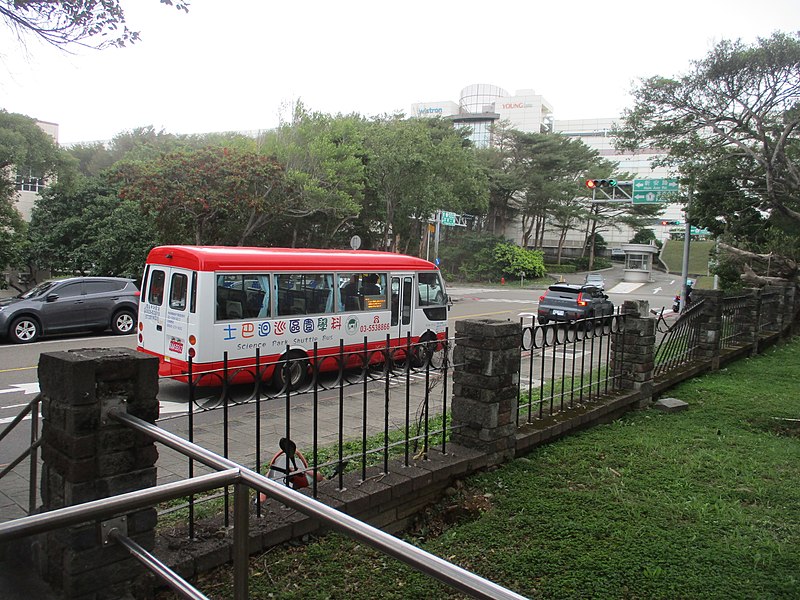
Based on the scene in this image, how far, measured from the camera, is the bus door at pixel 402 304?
12.4m

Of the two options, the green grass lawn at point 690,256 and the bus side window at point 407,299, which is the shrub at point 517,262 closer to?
the green grass lawn at point 690,256

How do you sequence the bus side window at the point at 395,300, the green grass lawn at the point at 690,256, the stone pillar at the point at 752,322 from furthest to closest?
the green grass lawn at the point at 690,256 → the stone pillar at the point at 752,322 → the bus side window at the point at 395,300

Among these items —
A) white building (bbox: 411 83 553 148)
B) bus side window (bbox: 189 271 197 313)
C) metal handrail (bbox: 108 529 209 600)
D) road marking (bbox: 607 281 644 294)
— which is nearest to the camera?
metal handrail (bbox: 108 529 209 600)

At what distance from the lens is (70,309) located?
14.9 m

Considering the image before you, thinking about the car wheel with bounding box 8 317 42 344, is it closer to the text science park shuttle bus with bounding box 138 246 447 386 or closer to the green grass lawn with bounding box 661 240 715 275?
the text science park shuttle bus with bounding box 138 246 447 386

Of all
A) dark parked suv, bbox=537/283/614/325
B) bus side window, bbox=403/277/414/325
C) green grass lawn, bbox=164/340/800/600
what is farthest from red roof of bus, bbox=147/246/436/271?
dark parked suv, bbox=537/283/614/325

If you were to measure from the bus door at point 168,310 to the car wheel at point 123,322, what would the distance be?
6.30 metres

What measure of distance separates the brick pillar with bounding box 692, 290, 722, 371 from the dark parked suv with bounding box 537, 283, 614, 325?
7517 millimetres

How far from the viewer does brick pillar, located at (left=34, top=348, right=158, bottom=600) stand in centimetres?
286

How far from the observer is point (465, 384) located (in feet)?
17.8

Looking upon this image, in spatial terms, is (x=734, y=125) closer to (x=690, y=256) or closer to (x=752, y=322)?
(x=752, y=322)

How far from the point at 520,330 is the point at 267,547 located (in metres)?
2.95

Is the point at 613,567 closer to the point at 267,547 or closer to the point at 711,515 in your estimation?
the point at 711,515

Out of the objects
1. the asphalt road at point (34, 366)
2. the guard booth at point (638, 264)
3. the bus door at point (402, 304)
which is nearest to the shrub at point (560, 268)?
the guard booth at point (638, 264)
